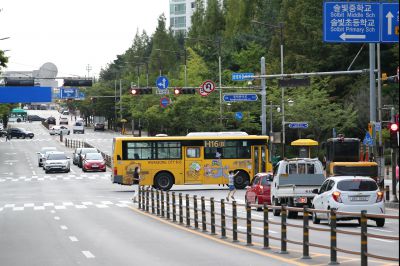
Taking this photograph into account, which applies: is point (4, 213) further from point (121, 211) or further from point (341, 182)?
point (341, 182)

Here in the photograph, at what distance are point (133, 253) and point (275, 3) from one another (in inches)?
4395

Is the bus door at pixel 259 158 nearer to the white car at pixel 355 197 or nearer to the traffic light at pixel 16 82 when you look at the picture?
the white car at pixel 355 197

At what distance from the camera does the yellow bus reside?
2147 inches

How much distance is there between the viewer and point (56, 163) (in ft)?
248

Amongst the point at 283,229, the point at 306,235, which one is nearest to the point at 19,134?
the point at 283,229

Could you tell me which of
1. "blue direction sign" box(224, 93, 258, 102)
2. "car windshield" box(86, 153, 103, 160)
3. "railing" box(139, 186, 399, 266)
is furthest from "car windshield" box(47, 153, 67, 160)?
"railing" box(139, 186, 399, 266)

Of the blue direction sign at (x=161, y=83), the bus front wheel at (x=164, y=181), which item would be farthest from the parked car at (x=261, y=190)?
the blue direction sign at (x=161, y=83)

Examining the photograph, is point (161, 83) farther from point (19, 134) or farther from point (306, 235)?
point (19, 134)

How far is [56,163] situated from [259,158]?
25.4 m

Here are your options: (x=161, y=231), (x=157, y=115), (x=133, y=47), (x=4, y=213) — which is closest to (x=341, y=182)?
(x=161, y=231)

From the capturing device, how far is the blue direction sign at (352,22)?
3177 centimetres

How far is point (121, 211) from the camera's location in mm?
38438

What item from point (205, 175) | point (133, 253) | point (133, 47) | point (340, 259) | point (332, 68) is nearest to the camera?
point (340, 259)

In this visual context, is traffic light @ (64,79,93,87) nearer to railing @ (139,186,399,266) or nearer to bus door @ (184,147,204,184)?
bus door @ (184,147,204,184)
